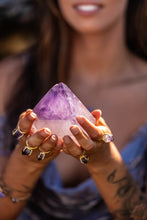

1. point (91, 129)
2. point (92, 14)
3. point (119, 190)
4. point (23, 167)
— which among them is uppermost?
point (92, 14)

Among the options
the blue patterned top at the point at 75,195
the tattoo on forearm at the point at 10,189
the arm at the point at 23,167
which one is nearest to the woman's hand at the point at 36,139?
the arm at the point at 23,167

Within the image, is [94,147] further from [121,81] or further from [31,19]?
[31,19]

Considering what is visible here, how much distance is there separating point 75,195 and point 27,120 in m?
0.68

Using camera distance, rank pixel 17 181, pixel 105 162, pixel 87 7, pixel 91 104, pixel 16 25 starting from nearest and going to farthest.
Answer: pixel 105 162 → pixel 17 181 → pixel 87 7 → pixel 91 104 → pixel 16 25

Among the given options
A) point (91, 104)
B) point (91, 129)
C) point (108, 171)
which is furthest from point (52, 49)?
point (91, 129)

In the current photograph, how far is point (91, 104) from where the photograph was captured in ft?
5.60

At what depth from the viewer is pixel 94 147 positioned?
990mm

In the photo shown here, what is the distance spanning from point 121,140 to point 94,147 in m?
0.66

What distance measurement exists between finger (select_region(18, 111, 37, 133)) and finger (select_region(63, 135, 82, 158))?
0.09m

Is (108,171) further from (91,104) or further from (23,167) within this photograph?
(91,104)

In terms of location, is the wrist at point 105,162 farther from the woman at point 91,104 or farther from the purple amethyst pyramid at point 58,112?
the purple amethyst pyramid at point 58,112

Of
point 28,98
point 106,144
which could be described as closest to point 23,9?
point 28,98

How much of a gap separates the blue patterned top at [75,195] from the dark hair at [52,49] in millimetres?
294

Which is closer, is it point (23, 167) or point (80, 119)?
point (80, 119)
